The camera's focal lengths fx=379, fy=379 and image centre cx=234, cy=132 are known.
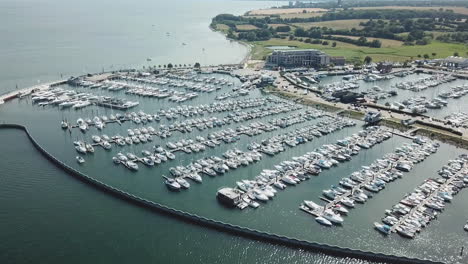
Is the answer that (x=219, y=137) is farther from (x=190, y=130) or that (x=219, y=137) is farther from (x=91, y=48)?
(x=91, y=48)

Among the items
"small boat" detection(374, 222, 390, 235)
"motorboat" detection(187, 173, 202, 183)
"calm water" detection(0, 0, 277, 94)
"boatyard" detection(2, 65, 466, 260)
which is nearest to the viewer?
"small boat" detection(374, 222, 390, 235)

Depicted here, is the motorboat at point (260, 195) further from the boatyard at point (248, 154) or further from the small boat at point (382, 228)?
the small boat at point (382, 228)

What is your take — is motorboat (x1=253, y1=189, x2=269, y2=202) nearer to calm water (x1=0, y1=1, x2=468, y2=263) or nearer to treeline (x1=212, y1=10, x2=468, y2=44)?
calm water (x1=0, y1=1, x2=468, y2=263)

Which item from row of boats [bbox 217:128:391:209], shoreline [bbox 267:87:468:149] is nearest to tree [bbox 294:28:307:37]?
shoreline [bbox 267:87:468:149]

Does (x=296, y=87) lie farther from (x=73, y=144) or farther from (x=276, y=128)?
(x=73, y=144)

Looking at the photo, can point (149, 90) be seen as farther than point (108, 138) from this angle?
Yes

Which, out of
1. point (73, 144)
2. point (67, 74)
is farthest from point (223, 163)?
point (67, 74)
